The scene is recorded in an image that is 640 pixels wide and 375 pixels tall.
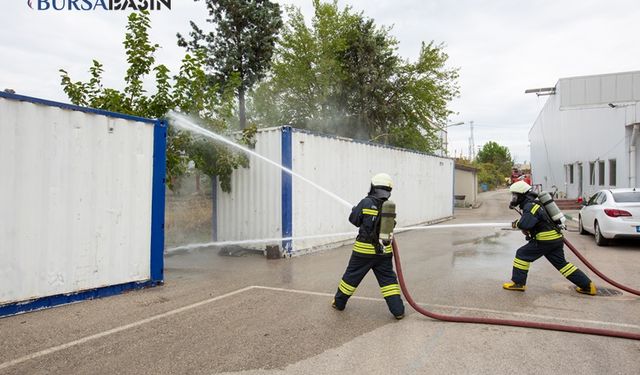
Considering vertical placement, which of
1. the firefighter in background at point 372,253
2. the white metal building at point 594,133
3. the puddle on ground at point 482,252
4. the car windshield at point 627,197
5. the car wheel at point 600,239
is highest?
the white metal building at point 594,133

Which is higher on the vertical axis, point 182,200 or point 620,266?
point 182,200

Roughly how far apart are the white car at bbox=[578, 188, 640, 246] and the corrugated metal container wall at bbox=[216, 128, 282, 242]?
24.6ft

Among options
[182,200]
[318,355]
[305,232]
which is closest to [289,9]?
[182,200]

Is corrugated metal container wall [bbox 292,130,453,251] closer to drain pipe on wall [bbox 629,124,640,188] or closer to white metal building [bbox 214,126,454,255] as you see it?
white metal building [bbox 214,126,454,255]

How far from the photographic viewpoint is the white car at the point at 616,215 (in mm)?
9547

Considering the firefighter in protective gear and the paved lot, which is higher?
the firefighter in protective gear

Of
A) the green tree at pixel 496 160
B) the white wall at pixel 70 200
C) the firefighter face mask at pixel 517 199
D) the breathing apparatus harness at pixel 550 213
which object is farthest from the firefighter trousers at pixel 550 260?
the green tree at pixel 496 160

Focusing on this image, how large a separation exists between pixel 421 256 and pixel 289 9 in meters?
23.4

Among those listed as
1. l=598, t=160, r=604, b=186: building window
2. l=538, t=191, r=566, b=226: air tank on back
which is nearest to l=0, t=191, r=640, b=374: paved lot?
l=538, t=191, r=566, b=226: air tank on back

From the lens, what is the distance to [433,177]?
18.1 m

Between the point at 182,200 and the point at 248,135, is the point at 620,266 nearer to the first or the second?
the point at 248,135

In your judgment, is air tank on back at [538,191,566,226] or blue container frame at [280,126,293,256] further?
blue container frame at [280,126,293,256]

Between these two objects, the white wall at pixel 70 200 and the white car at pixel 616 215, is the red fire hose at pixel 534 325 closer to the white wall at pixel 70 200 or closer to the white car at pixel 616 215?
the white wall at pixel 70 200

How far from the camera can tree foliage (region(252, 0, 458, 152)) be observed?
84.9ft
